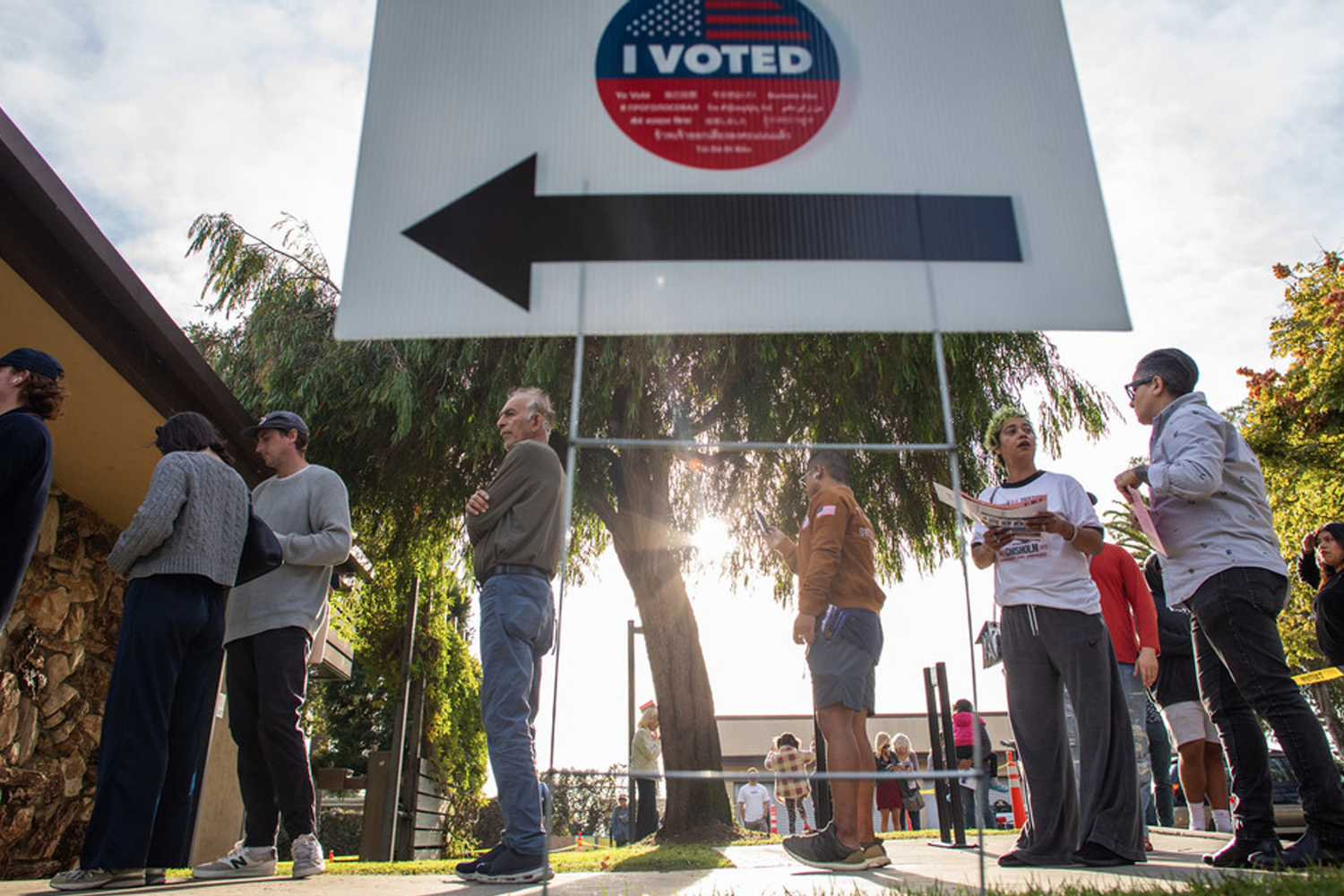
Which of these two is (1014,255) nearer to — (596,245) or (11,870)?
(596,245)

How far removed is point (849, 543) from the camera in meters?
2.82

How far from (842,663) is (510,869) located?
1.13m

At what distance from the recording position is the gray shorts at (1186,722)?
12.5ft

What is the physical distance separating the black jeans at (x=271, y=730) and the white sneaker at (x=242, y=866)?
60mm

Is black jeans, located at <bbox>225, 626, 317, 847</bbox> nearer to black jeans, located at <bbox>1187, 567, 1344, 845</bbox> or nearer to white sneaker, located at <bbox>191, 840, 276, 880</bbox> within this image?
white sneaker, located at <bbox>191, 840, 276, 880</bbox>

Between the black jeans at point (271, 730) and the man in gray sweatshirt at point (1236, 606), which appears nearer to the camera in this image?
the man in gray sweatshirt at point (1236, 606)

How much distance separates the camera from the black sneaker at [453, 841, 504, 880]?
8.14 feet

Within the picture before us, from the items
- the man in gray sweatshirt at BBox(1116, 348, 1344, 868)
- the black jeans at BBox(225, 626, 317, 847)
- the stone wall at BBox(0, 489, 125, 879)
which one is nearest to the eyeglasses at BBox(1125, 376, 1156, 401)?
the man in gray sweatshirt at BBox(1116, 348, 1344, 868)

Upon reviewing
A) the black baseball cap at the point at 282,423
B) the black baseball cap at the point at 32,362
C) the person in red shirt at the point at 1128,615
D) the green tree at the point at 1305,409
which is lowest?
the person in red shirt at the point at 1128,615

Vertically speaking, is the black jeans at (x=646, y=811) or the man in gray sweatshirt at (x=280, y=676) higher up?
the man in gray sweatshirt at (x=280, y=676)

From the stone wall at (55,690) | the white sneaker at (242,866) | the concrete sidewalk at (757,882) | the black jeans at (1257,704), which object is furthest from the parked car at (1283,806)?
the stone wall at (55,690)

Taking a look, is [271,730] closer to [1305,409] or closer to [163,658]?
[163,658]

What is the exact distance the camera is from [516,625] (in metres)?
2.66

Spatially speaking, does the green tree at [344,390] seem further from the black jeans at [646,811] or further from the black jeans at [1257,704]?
the black jeans at [1257,704]
